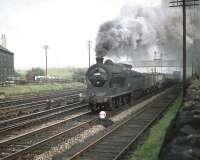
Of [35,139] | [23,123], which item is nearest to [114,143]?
[35,139]

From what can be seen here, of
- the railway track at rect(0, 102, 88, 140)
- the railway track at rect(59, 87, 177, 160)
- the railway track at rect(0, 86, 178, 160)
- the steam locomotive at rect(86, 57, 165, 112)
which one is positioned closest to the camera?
the railway track at rect(59, 87, 177, 160)

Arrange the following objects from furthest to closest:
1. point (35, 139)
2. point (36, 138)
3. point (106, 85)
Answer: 1. point (106, 85)
2. point (36, 138)
3. point (35, 139)

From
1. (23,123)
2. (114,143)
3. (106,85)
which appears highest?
(106,85)

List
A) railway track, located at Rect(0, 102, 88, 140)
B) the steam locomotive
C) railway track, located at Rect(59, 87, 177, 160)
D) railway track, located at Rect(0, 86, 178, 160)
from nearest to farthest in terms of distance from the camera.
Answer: railway track, located at Rect(59, 87, 177, 160) < railway track, located at Rect(0, 86, 178, 160) < railway track, located at Rect(0, 102, 88, 140) < the steam locomotive

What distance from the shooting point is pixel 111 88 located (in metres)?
23.5

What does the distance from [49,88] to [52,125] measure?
39165 millimetres

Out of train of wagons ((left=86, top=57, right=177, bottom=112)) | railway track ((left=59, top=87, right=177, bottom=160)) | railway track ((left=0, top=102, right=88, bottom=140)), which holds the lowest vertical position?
railway track ((left=59, top=87, right=177, bottom=160))

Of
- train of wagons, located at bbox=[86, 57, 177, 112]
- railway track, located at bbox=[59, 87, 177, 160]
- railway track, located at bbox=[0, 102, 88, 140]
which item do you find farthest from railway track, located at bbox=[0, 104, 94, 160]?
train of wagons, located at bbox=[86, 57, 177, 112]

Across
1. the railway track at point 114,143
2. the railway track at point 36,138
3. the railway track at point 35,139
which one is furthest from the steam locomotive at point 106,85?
the railway track at point 114,143

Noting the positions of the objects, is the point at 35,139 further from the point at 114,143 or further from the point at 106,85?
the point at 106,85

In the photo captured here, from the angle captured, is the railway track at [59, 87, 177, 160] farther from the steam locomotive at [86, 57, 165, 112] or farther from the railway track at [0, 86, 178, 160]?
the steam locomotive at [86, 57, 165, 112]

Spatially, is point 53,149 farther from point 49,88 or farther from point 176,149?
point 49,88

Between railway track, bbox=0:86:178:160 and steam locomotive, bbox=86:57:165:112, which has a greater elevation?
steam locomotive, bbox=86:57:165:112

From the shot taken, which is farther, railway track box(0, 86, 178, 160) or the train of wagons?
the train of wagons
